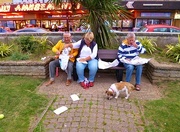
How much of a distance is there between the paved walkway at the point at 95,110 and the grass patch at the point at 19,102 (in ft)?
0.82

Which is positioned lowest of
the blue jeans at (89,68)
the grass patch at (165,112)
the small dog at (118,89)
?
the grass patch at (165,112)

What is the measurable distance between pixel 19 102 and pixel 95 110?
1.57 meters

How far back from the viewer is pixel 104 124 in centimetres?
301

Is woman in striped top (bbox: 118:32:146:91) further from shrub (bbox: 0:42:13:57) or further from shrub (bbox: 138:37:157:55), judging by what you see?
shrub (bbox: 0:42:13:57)

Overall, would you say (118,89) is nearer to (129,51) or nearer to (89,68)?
(89,68)

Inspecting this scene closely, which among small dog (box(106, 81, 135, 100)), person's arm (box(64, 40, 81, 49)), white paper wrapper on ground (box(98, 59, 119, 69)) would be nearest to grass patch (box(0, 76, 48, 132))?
person's arm (box(64, 40, 81, 49))

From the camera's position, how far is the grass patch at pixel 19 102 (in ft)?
10.2

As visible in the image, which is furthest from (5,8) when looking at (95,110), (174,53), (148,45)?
(95,110)

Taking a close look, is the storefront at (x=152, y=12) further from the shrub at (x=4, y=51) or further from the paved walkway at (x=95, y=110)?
the paved walkway at (x=95, y=110)

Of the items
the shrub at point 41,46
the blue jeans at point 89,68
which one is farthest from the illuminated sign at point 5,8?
the blue jeans at point 89,68

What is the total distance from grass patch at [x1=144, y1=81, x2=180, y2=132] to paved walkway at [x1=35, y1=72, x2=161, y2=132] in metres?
0.15

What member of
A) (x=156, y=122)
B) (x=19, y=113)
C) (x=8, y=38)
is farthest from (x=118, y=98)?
(x=8, y=38)

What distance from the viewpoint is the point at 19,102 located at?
3.77 meters

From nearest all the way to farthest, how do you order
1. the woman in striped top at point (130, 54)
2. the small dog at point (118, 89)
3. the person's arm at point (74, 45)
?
the small dog at point (118, 89) → the woman in striped top at point (130, 54) → the person's arm at point (74, 45)
